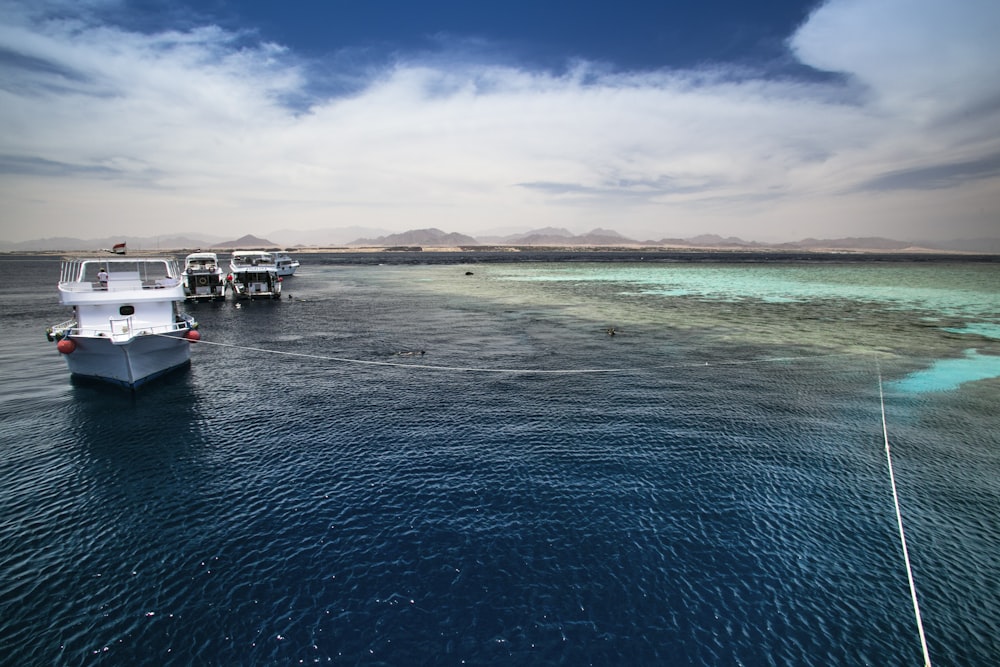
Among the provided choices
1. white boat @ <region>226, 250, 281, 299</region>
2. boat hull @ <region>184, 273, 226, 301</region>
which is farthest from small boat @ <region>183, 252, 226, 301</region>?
white boat @ <region>226, 250, 281, 299</region>

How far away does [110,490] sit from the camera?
19.7m

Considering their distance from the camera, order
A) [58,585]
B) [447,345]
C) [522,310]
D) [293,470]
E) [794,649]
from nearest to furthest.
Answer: [794,649] → [58,585] → [293,470] → [447,345] → [522,310]

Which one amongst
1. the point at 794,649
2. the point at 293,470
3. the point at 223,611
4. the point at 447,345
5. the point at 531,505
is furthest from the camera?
the point at 447,345

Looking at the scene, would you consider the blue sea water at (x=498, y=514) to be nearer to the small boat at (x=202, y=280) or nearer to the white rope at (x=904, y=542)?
the white rope at (x=904, y=542)

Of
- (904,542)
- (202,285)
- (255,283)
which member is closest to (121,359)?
(904,542)

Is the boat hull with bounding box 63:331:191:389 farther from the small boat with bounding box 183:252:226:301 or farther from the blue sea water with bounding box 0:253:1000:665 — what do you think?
the small boat with bounding box 183:252:226:301

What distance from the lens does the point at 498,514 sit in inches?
721

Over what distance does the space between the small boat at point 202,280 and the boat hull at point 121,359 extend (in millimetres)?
51067

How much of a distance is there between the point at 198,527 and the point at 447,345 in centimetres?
3073

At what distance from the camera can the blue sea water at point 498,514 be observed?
1310cm

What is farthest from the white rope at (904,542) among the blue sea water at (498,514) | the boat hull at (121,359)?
the boat hull at (121,359)

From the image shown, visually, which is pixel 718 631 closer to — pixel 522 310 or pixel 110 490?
pixel 110 490

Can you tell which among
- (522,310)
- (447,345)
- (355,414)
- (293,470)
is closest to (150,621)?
(293,470)

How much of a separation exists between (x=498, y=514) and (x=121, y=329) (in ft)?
102
